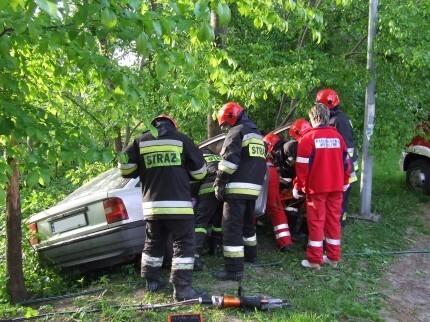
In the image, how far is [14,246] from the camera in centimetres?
541

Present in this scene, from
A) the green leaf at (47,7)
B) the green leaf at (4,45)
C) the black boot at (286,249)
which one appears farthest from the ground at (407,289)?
the green leaf at (47,7)

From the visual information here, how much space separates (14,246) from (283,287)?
9.80ft

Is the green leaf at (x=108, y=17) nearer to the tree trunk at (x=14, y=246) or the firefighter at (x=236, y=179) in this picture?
the firefighter at (x=236, y=179)

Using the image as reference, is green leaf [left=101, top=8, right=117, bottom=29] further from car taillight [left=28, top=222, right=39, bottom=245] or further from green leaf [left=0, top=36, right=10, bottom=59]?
car taillight [left=28, top=222, right=39, bottom=245]

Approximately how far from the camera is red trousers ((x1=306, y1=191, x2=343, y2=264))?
549 centimetres

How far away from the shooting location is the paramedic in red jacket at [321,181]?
5438 millimetres

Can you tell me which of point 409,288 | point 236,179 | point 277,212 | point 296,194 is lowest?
point 409,288

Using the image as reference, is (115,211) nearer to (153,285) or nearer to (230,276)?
(153,285)

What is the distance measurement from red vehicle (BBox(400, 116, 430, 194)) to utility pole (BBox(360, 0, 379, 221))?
193 cm

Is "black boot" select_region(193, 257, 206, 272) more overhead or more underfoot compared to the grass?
more overhead

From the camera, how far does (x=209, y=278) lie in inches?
204

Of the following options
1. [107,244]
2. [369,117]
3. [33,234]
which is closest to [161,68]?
[107,244]

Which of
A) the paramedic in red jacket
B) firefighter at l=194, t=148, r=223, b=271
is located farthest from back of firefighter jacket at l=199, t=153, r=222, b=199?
the paramedic in red jacket

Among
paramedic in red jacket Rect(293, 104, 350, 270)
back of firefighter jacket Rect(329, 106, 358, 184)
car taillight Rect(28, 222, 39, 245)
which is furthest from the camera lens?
back of firefighter jacket Rect(329, 106, 358, 184)
